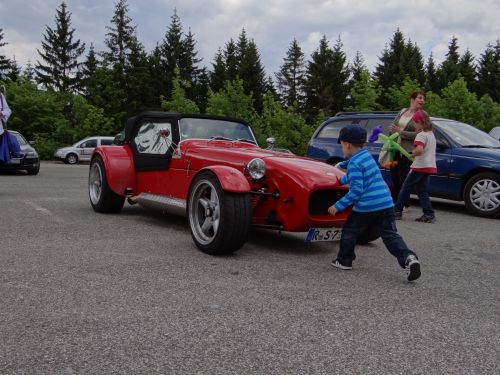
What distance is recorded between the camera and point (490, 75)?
58.6 m

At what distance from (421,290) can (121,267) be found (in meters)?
2.37

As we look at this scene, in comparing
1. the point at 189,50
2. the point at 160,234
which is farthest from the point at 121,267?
the point at 189,50

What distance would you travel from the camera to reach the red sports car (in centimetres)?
481

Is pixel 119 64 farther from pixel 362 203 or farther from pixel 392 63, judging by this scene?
pixel 362 203

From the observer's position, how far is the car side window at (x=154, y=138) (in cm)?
640

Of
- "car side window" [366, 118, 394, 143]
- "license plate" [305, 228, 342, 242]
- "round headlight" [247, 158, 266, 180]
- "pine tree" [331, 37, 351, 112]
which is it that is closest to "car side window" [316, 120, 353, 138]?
"car side window" [366, 118, 394, 143]

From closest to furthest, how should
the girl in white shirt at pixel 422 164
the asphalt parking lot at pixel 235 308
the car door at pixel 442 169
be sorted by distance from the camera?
the asphalt parking lot at pixel 235 308 → the girl in white shirt at pixel 422 164 → the car door at pixel 442 169

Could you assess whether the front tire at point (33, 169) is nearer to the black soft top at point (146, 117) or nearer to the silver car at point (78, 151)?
the black soft top at point (146, 117)

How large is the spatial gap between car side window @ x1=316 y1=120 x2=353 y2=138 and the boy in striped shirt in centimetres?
619

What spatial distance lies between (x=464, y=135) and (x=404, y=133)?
2.17 m

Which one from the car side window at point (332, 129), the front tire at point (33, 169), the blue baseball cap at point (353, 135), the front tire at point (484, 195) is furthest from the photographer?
the front tire at point (33, 169)

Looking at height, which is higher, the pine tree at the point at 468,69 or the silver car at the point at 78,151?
the pine tree at the point at 468,69

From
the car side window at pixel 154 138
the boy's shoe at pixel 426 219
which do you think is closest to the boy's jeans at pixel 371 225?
the car side window at pixel 154 138

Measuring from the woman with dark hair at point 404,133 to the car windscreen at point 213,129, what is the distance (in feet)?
7.91
